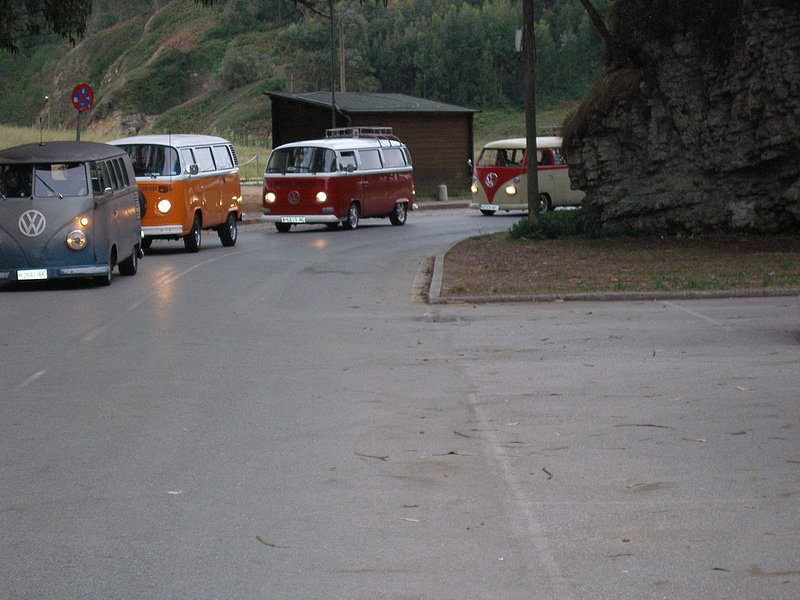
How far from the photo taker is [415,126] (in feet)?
168

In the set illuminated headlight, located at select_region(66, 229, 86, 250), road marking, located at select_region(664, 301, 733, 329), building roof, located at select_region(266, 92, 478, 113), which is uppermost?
building roof, located at select_region(266, 92, 478, 113)

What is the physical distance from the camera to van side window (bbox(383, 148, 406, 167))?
1367 inches

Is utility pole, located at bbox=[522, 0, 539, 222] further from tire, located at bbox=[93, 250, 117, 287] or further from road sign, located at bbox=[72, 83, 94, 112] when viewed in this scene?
tire, located at bbox=[93, 250, 117, 287]

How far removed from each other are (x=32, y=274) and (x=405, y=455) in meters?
11.9

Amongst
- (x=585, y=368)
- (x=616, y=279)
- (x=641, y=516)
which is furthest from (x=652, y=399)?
(x=616, y=279)

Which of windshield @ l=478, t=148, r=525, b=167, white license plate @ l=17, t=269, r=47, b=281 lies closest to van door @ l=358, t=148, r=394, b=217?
windshield @ l=478, t=148, r=525, b=167

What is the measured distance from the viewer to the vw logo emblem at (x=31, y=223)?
715 inches

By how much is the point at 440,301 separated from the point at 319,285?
3.31 metres

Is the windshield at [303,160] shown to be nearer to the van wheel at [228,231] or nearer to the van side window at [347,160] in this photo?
the van side window at [347,160]

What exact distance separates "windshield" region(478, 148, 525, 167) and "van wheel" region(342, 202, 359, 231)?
18.5ft

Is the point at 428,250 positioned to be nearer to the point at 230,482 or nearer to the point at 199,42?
the point at 230,482

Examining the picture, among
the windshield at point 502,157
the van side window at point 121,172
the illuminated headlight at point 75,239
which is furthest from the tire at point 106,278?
the windshield at point 502,157

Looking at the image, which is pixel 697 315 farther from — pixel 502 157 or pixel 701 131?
pixel 502 157

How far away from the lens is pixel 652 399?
9.23 meters
